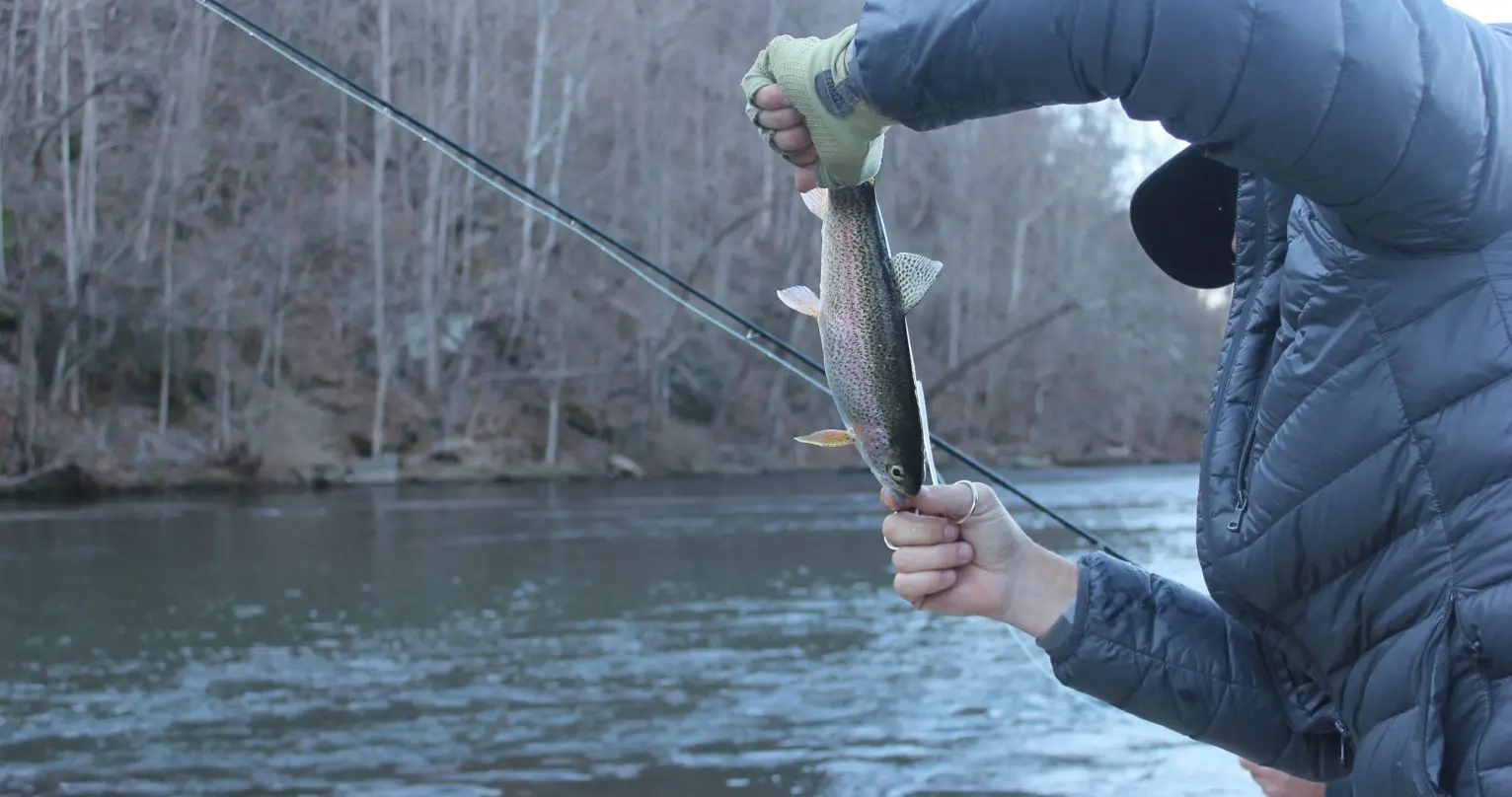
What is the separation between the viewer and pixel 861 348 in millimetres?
2326

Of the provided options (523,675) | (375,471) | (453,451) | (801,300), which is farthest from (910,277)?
(453,451)

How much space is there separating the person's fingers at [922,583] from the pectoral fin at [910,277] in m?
0.46

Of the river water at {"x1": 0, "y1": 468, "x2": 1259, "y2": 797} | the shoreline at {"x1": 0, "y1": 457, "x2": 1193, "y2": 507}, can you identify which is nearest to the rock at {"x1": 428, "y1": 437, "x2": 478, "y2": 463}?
the shoreline at {"x1": 0, "y1": 457, "x2": 1193, "y2": 507}

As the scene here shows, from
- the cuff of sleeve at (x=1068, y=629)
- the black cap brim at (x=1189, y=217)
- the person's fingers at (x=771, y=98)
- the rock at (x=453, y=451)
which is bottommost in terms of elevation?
the rock at (x=453, y=451)

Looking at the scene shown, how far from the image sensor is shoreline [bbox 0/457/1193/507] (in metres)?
28.7

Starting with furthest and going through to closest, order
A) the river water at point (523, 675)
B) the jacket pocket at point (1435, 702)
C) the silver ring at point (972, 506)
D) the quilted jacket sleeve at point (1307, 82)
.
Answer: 1. the river water at point (523, 675)
2. the silver ring at point (972, 506)
3. the jacket pocket at point (1435, 702)
4. the quilted jacket sleeve at point (1307, 82)

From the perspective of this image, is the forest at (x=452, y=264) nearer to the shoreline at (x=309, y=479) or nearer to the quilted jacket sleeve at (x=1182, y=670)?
the shoreline at (x=309, y=479)

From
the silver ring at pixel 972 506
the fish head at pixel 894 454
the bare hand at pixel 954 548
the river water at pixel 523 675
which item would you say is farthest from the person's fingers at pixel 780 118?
the river water at pixel 523 675

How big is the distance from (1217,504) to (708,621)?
43.1 ft

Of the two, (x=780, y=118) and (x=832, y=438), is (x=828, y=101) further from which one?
(x=832, y=438)

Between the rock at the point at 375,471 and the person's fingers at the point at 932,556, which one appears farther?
the rock at the point at 375,471

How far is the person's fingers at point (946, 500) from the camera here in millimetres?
2475

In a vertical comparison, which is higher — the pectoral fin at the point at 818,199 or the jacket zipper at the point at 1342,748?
the pectoral fin at the point at 818,199

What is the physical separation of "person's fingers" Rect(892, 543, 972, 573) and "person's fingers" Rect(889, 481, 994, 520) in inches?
2.1
